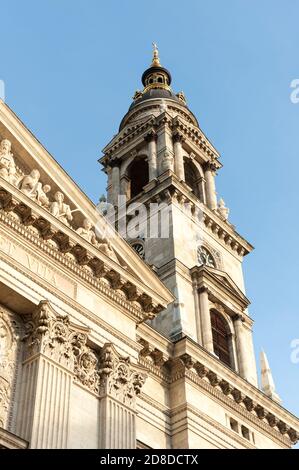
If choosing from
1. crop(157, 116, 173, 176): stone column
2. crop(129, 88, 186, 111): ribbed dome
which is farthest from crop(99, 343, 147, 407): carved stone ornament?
crop(129, 88, 186, 111): ribbed dome

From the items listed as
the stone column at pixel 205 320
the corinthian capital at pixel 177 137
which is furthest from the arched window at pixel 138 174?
the stone column at pixel 205 320

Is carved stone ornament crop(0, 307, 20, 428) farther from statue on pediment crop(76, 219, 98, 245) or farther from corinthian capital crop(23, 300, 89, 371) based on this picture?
statue on pediment crop(76, 219, 98, 245)

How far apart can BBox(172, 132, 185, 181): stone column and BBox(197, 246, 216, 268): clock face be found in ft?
12.9

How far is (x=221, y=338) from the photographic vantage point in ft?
114

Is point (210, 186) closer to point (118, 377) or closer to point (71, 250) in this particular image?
point (71, 250)

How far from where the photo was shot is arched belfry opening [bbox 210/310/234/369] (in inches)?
1345

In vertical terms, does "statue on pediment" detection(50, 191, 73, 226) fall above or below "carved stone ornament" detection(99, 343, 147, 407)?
above

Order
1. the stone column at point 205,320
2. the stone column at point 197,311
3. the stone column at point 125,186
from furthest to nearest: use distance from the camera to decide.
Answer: the stone column at point 125,186
the stone column at point 197,311
the stone column at point 205,320

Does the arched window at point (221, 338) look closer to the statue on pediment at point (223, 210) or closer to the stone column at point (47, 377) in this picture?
the statue on pediment at point (223, 210)

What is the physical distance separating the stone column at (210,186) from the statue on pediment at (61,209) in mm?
16599

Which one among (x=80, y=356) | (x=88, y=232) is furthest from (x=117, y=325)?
(x=88, y=232)

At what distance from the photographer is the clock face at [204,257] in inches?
1451

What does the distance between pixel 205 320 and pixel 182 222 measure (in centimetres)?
530
